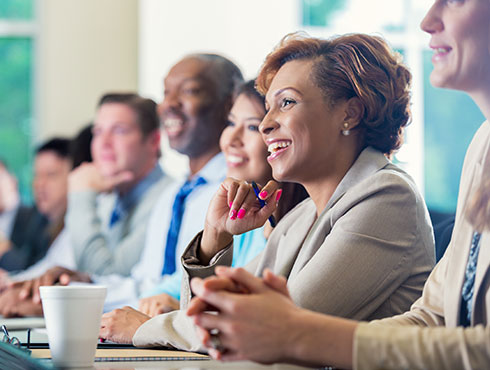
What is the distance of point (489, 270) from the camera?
0.91 m

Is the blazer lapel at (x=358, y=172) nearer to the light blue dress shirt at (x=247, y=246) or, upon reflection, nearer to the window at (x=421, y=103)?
the window at (x=421, y=103)

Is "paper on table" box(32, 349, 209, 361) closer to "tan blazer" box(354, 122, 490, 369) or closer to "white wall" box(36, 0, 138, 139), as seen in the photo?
"tan blazer" box(354, 122, 490, 369)

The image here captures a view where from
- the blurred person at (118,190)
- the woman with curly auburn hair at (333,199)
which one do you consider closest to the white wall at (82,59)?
the blurred person at (118,190)

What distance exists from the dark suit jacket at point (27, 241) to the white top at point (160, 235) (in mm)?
1281

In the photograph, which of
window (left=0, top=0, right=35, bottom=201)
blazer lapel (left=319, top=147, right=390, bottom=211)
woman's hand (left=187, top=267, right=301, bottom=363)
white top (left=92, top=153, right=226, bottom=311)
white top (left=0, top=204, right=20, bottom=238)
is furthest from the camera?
window (left=0, top=0, right=35, bottom=201)

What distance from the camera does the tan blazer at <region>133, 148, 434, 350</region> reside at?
1157 millimetres

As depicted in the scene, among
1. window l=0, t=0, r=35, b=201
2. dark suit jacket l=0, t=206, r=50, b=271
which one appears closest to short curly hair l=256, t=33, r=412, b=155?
dark suit jacket l=0, t=206, r=50, b=271

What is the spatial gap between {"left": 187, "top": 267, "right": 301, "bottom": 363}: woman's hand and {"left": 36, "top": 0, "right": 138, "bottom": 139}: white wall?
396 centimetres

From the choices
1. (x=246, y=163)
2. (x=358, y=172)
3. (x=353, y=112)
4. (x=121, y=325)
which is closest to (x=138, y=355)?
(x=121, y=325)

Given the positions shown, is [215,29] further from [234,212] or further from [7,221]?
[234,212]

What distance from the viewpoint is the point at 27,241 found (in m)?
4.14

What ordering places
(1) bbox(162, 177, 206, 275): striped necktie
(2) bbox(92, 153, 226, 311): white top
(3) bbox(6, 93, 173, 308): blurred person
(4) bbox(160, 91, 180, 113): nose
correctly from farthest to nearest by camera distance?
(3) bbox(6, 93, 173, 308): blurred person < (4) bbox(160, 91, 180, 113): nose < (1) bbox(162, 177, 206, 275): striped necktie < (2) bbox(92, 153, 226, 311): white top

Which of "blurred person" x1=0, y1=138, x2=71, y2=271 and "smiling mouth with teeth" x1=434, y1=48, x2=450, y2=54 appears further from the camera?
"blurred person" x1=0, y1=138, x2=71, y2=271

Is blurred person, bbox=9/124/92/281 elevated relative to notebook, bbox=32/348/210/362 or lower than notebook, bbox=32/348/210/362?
lower
